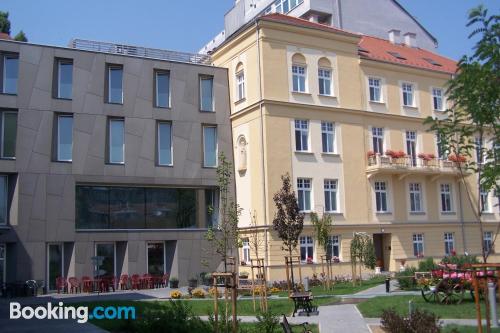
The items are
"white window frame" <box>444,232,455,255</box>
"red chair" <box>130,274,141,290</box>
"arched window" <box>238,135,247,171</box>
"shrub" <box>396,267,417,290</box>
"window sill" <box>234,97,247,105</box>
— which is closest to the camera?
"shrub" <box>396,267,417,290</box>

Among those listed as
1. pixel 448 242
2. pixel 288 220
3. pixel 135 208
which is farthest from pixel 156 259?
pixel 448 242

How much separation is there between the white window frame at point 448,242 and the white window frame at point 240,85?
17.1 metres

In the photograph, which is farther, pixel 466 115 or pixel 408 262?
pixel 408 262

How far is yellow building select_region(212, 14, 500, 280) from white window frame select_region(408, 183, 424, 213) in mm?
76

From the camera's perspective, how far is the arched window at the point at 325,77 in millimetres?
36406

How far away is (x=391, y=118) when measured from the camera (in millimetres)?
38906

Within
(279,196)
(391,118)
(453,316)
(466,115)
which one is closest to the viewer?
(466,115)

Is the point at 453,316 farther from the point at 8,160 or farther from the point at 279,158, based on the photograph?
the point at 8,160

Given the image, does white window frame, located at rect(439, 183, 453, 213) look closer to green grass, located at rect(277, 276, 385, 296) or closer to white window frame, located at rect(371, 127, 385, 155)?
white window frame, located at rect(371, 127, 385, 155)

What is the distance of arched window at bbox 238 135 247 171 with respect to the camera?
3506 centimetres

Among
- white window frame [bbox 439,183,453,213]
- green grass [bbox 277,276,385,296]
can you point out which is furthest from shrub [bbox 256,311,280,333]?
white window frame [bbox 439,183,453,213]

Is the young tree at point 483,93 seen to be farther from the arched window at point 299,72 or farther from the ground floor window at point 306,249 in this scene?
the arched window at point 299,72

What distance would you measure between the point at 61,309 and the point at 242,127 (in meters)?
18.2

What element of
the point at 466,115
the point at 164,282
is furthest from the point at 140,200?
the point at 466,115
